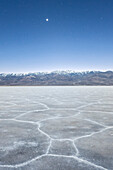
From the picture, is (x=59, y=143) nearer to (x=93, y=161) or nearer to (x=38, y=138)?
(x=38, y=138)

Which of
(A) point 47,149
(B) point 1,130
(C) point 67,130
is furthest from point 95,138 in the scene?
(B) point 1,130

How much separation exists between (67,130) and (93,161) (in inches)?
53.0

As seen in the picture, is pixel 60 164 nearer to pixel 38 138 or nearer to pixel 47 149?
pixel 47 149

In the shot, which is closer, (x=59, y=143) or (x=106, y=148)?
(x=106, y=148)

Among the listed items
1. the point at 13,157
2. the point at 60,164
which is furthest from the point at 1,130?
the point at 60,164

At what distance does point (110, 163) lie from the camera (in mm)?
2006

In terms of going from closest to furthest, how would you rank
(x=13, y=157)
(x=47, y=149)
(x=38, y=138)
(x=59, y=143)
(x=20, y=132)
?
1. (x=13, y=157)
2. (x=47, y=149)
3. (x=59, y=143)
4. (x=38, y=138)
5. (x=20, y=132)

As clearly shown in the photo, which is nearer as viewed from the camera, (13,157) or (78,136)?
(13,157)

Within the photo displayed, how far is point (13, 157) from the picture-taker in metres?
2.17

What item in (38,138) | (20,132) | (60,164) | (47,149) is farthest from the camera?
(20,132)

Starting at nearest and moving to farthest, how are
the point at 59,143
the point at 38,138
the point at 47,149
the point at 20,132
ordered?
the point at 47,149 < the point at 59,143 < the point at 38,138 < the point at 20,132

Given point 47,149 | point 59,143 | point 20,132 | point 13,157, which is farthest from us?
point 20,132

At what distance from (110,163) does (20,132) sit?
6.13ft

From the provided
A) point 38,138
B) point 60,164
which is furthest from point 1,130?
point 60,164
